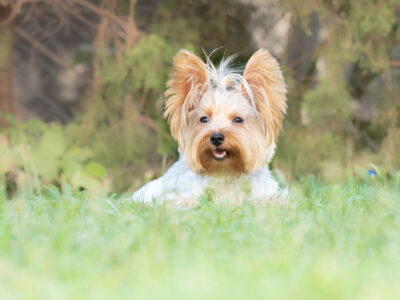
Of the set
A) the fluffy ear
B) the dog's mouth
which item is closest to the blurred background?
the fluffy ear

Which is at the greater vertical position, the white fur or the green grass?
the white fur

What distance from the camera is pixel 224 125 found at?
4.97 metres

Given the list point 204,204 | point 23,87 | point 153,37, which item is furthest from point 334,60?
point 23,87

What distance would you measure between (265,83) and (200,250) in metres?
2.25

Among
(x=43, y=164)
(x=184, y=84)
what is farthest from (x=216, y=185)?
(x=43, y=164)

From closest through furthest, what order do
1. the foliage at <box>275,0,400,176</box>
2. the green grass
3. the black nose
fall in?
the green grass
the black nose
the foliage at <box>275,0,400,176</box>

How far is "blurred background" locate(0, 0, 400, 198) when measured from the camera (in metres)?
7.99

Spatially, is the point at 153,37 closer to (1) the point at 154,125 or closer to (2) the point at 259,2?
(1) the point at 154,125

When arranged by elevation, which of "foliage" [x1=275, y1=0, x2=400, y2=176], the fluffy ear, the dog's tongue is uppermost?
"foliage" [x1=275, y1=0, x2=400, y2=176]

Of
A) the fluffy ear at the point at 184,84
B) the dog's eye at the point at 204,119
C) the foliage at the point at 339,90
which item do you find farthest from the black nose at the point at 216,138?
the foliage at the point at 339,90

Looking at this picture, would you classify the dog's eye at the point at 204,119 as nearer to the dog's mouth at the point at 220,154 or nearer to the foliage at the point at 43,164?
the dog's mouth at the point at 220,154

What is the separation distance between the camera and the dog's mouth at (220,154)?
4957 millimetres

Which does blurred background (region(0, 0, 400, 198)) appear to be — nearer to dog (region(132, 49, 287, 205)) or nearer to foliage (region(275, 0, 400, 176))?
foliage (region(275, 0, 400, 176))

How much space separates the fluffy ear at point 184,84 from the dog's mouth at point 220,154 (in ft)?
1.16
